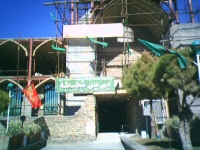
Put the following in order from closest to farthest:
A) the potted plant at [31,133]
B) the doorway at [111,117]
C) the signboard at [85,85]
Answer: the potted plant at [31,133]
the signboard at [85,85]
the doorway at [111,117]

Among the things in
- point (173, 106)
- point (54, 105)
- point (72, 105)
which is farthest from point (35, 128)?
point (173, 106)

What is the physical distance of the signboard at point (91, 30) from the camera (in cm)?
1623

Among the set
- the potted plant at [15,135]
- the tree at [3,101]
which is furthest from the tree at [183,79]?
the tree at [3,101]

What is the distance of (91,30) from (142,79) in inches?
271

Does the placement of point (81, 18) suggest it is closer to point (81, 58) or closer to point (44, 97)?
point (81, 58)

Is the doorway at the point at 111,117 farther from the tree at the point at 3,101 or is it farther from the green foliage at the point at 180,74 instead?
the green foliage at the point at 180,74

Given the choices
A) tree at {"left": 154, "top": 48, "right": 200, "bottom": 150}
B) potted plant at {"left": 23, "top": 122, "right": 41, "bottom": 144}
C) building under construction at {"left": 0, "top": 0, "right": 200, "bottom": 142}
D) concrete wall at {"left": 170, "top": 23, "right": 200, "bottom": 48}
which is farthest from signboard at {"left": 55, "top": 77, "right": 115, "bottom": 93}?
tree at {"left": 154, "top": 48, "right": 200, "bottom": 150}

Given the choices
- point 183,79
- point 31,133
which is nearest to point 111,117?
point 31,133

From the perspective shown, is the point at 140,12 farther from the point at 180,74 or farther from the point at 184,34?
the point at 180,74

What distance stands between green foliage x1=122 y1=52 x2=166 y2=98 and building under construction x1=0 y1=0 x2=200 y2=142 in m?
2.35

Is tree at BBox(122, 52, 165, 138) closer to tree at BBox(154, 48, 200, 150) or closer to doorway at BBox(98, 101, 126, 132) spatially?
tree at BBox(154, 48, 200, 150)

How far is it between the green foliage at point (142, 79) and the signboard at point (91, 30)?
4.50 meters

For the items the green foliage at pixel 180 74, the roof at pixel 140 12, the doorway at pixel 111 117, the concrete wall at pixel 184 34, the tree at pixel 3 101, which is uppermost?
the roof at pixel 140 12

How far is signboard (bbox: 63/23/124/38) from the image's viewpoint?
639 inches
